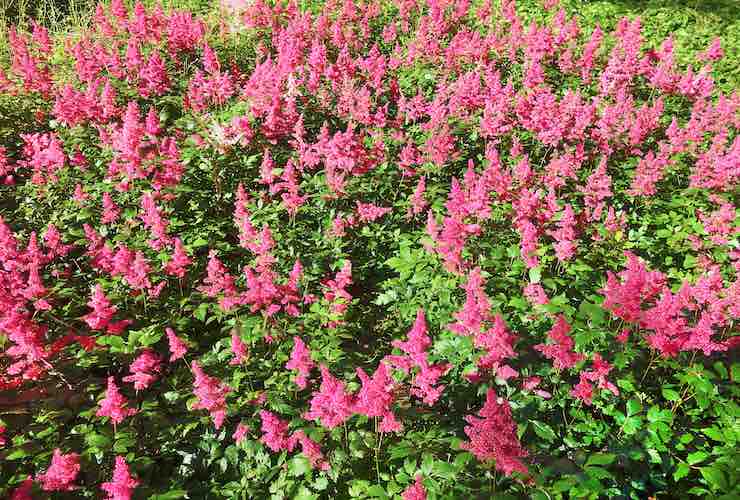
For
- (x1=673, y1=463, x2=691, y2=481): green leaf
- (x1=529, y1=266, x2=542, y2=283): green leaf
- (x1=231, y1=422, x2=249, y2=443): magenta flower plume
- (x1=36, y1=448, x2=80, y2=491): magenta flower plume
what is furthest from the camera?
(x1=529, y1=266, x2=542, y2=283): green leaf

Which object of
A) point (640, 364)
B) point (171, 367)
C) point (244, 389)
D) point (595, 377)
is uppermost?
point (595, 377)

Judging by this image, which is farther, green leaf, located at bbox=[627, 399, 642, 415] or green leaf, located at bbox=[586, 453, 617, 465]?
green leaf, located at bbox=[627, 399, 642, 415]

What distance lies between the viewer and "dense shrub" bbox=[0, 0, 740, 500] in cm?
351

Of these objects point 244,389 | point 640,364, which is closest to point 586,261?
point 640,364

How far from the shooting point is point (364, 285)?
19.8ft

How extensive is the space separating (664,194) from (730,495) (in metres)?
5.06

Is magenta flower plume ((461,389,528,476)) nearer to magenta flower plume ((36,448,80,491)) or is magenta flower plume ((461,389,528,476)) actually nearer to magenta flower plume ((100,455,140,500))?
magenta flower plume ((100,455,140,500))

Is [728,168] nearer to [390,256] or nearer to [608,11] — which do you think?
[390,256]

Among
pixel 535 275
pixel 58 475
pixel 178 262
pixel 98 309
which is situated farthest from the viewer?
pixel 535 275

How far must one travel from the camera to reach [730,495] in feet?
9.37

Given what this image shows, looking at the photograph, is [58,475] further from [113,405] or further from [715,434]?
[715,434]

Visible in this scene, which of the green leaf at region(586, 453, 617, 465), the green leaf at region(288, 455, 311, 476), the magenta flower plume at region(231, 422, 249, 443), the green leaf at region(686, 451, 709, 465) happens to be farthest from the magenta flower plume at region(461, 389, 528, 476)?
the magenta flower plume at region(231, 422, 249, 443)

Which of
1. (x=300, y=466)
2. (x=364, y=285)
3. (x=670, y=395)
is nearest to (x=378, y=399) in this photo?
(x=300, y=466)

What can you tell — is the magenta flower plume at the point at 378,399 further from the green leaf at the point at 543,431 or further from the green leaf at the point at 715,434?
the green leaf at the point at 715,434
